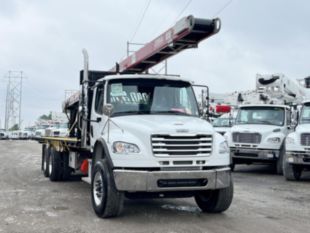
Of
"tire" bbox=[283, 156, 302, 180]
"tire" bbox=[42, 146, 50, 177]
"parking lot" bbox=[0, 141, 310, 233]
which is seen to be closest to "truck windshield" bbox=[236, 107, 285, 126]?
"tire" bbox=[283, 156, 302, 180]

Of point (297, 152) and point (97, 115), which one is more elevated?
point (97, 115)

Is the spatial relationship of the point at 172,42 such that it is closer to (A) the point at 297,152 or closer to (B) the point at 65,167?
(B) the point at 65,167

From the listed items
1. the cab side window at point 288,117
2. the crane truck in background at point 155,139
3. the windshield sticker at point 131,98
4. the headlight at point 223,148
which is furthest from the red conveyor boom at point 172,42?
the cab side window at point 288,117

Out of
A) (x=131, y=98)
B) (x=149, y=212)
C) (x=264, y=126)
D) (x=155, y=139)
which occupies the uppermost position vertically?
(x=131, y=98)

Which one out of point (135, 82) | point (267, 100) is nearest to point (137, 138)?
point (135, 82)

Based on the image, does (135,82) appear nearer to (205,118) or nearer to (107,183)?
(205,118)

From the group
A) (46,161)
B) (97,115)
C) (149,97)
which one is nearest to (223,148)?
(149,97)

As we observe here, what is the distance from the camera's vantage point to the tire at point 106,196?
25.4 feet

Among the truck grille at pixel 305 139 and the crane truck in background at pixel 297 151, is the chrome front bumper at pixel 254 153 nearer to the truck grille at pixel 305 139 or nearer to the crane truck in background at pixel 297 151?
the crane truck in background at pixel 297 151

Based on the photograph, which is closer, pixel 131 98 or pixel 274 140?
pixel 131 98

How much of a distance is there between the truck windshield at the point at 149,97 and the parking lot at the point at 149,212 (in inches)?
72.6

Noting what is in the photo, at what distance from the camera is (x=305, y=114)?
1473cm

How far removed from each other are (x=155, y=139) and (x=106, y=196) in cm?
122

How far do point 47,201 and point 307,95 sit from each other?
46.0 feet
